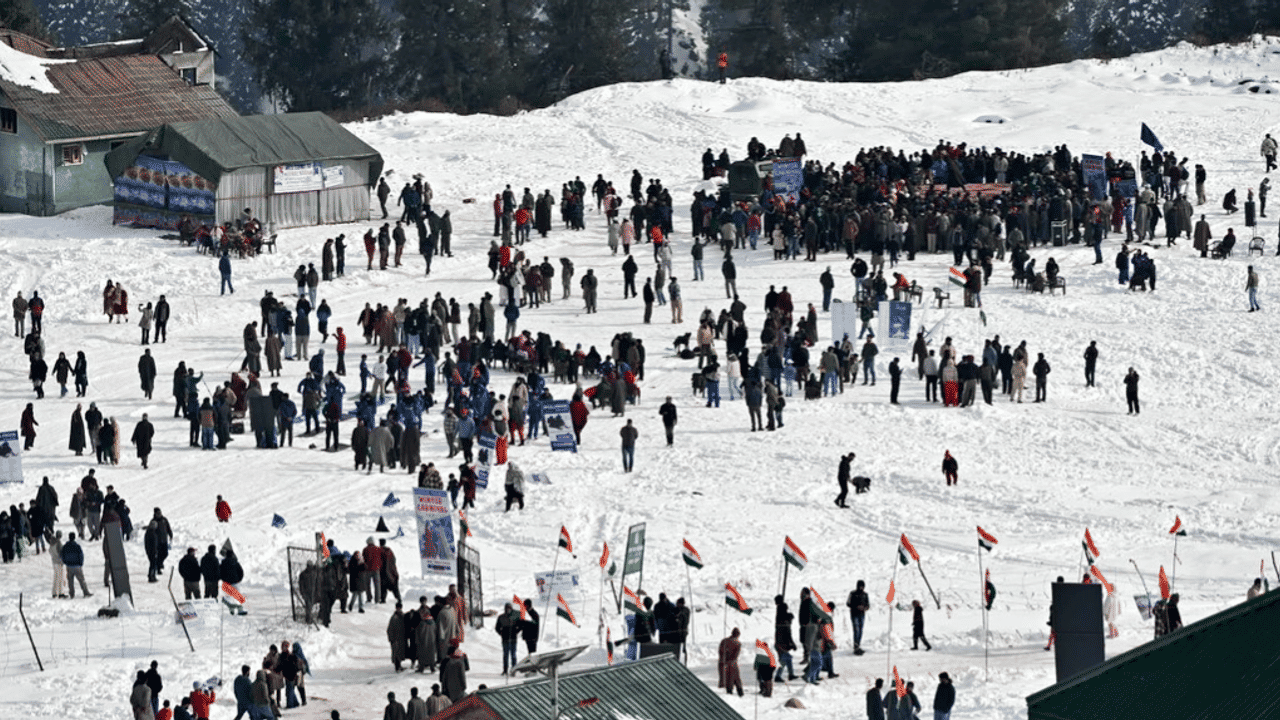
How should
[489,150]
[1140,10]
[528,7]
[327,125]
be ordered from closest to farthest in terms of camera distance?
[327,125]
[489,150]
[528,7]
[1140,10]

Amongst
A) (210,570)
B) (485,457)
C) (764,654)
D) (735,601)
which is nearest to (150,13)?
(485,457)

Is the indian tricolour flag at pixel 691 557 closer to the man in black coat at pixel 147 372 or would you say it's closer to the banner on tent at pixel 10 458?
the banner on tent at pixel 10 458

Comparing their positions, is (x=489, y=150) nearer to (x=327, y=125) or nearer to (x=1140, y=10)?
(x=327, y=125)

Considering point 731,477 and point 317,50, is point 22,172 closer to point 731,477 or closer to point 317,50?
point 731,477

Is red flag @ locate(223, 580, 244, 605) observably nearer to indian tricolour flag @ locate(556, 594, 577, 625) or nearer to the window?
indian tricolour flag @ locate(556, 594, 577, 625)

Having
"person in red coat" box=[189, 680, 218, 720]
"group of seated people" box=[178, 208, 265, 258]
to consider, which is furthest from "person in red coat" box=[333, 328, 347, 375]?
"person in red coat" box=[189, 680, 218, 720]

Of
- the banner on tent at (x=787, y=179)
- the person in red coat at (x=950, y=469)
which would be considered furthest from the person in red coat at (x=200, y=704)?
the banner on tent at (x=787, y=179)


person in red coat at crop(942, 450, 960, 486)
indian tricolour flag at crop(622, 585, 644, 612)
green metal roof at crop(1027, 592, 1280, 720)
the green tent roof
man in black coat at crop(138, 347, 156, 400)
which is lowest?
indian tricolour flag at crop(622, 585, 644, 612)

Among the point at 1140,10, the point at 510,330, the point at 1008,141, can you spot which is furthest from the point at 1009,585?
the point at 1140,10
